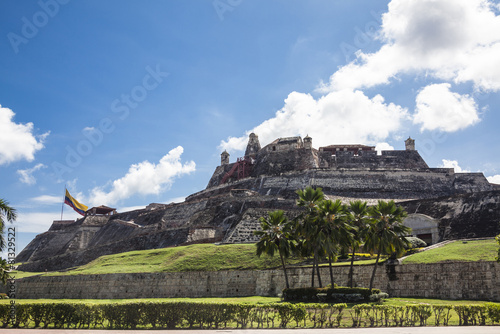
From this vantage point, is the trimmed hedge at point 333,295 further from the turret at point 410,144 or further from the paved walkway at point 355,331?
the turret at point 410,144

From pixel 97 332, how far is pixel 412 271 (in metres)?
16.8

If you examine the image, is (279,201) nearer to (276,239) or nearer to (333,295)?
(276,239)

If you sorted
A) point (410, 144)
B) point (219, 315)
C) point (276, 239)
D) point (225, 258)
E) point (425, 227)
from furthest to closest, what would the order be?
point (410, 144)
point (425, 227)
point (225, 258)
point (276, 239)
point (219, 315)

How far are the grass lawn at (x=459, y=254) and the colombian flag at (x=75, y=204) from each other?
60.7 metres

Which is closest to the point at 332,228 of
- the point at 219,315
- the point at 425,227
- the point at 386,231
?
the point at 386,231

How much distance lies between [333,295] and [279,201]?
88.3 ft

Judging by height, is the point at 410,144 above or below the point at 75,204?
above

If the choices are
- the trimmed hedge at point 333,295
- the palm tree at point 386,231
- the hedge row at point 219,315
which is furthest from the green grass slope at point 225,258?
the hedge row at point 219,315

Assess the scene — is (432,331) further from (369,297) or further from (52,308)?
(52,308)

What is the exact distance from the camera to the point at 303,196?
2586cm

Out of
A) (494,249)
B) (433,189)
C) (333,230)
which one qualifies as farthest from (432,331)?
(433,189)

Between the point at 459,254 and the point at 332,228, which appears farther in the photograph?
the point at 459,254

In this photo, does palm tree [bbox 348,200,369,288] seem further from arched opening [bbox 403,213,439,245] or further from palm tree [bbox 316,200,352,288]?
arched opening [bbox 403,213,439,245]

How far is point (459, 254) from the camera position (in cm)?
2562
